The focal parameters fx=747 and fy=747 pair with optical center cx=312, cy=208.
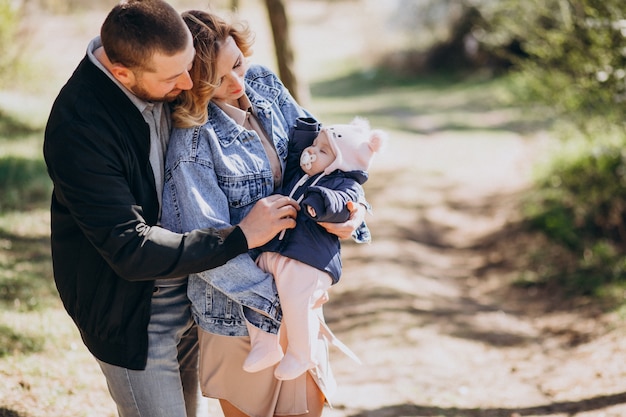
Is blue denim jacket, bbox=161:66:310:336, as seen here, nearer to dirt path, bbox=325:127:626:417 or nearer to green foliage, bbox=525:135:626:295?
dirt path, bbox=325:127:626:417

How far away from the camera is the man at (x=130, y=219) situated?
91.9 inches

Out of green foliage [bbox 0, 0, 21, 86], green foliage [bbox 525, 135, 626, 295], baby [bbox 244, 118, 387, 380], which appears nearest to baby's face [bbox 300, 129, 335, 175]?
baby [bbox 244, 118, 387, 380]

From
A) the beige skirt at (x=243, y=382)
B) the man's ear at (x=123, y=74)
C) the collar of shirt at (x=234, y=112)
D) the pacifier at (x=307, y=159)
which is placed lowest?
the beige skirt at (x=243, y=382)

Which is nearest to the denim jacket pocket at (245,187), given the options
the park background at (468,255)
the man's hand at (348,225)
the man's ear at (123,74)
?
the man's hand at (348,225)

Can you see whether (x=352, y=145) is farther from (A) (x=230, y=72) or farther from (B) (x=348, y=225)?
(A) (x=230, y=72)

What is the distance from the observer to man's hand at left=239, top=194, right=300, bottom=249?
8.39 feet

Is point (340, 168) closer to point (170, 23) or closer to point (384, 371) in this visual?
point (170, 23)

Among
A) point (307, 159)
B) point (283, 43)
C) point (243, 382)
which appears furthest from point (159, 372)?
point (283, 43)

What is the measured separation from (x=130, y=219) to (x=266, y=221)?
47 centimetres

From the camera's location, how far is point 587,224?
880cm

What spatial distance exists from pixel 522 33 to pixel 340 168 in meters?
7.23

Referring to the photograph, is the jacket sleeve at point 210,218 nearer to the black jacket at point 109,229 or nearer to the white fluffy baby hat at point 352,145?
the black jacket at point 109,229

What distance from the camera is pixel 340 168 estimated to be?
2855 millimetres

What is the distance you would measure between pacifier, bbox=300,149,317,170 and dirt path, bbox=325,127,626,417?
2539 millimetres
